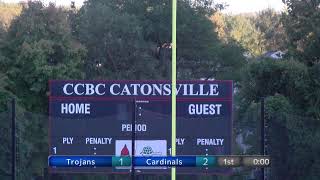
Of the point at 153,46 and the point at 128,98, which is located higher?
the point at 153,46

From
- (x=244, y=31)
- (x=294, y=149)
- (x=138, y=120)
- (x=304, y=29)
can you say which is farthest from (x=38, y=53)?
(x=244, y=31)

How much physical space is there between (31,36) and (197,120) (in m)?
9.49

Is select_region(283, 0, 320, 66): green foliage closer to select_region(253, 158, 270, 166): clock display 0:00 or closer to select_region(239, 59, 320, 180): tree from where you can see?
select_region(239, 59, 320, 180): tree

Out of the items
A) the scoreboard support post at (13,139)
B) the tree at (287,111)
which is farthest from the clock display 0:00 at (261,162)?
the scoreboard support post at (13,139)

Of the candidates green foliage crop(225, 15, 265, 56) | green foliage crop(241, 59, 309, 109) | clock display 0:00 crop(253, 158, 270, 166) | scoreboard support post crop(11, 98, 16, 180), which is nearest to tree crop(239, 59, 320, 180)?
green foliage crop(241, 59, 309, 109)

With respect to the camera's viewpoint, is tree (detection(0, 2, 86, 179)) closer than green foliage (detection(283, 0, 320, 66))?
Yes

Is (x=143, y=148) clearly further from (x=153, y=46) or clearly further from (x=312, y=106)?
(x=153, y=46)

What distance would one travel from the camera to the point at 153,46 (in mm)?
28016

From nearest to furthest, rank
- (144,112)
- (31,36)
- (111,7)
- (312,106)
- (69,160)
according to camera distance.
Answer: (69,160)
(144,112)
(312,106)
(31,36)
(111,7)

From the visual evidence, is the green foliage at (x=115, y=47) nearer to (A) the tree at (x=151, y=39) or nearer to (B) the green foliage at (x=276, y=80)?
(A) the tree at (x=151, y=39)

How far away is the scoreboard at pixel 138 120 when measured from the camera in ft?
39.9

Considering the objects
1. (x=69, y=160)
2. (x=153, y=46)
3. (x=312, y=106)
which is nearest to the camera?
(x=69, y=160)

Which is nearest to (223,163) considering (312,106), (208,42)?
(312,106)

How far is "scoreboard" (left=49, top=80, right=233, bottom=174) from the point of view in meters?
12.2
